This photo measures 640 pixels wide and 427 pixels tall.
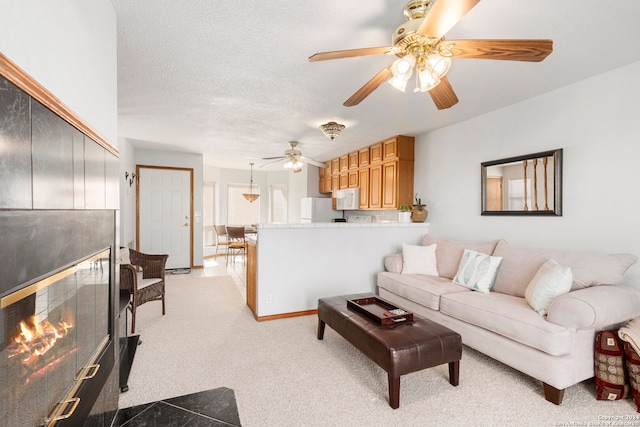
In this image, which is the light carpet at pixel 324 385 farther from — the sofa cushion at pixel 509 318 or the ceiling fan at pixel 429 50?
the ceiling fan at pixel 429 50

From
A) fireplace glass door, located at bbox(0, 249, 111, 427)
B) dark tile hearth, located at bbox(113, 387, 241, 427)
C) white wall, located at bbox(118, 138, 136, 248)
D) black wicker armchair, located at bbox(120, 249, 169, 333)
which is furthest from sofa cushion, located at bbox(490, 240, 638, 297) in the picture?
white wall, located at bbox(118, 138, 136, 248)

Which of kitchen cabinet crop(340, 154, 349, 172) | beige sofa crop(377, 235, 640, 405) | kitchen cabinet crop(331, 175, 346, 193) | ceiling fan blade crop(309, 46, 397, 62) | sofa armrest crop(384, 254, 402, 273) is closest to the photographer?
ceiling fan blade crop(309, 46, 397, 62)

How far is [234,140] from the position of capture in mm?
4938

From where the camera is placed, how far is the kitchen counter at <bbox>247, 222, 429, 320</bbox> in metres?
3.47

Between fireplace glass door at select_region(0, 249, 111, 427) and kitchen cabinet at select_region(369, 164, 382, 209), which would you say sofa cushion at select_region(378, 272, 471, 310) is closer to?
kitchen cabinet at select_region(369, 164, 382, 209)

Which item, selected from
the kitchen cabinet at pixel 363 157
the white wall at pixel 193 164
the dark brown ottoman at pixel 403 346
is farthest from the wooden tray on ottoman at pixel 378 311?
the white wall at pixel 193 164

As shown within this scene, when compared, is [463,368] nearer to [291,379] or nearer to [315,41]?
[291,379]

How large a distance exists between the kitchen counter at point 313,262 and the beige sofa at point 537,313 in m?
0.82

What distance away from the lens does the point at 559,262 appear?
2.56 metres

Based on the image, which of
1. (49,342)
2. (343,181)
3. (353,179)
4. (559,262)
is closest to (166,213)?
(343,181)

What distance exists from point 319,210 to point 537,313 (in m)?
4.63

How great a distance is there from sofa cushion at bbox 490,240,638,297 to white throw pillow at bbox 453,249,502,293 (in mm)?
91

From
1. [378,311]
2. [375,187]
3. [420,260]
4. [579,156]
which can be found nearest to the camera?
[378,311]

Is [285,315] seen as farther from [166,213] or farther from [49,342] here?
[166,213]
